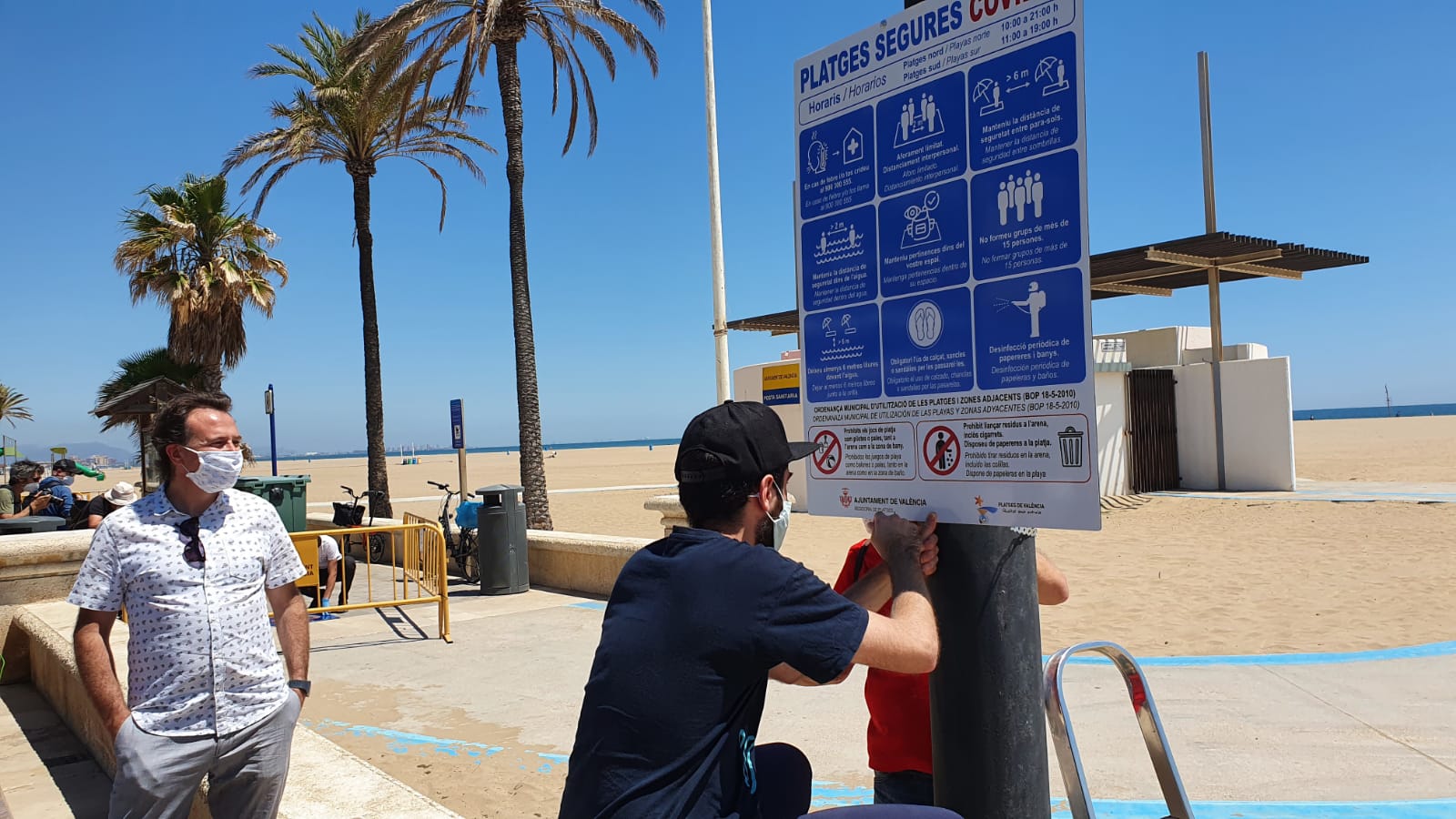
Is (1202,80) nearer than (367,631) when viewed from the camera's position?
No

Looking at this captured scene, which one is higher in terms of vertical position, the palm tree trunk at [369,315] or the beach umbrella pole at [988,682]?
the palm tree trunk at [369,315]

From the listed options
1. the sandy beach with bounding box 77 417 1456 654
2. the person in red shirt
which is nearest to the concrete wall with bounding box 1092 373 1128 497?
the sandy beach with bounding box 77 417 1456 654

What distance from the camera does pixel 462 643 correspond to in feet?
27.2

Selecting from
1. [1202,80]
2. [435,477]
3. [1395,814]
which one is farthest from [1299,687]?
[435,477]

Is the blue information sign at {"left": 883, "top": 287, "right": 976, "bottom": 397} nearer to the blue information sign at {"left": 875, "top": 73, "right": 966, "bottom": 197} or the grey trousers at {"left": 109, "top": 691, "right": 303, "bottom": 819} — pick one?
the blue information sign at {"left": 875, "top": 73, "right": 966, "bottom": 197}

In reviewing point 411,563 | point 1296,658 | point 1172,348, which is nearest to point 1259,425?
point 1172,348

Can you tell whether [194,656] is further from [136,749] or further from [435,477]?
[435,477]

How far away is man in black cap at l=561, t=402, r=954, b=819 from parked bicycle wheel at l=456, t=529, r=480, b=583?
1030cm

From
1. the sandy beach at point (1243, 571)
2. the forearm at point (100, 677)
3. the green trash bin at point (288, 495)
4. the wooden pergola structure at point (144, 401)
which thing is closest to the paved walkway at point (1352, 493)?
the sandy beach at point (1243, 571)

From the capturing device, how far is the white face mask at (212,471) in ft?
9.82

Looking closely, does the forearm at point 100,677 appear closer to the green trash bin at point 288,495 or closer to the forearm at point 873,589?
the forearm at point 873,589

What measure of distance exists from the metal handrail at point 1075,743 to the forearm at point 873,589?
1.35ft

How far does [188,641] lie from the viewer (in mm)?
2889

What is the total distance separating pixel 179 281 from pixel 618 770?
2349cm
